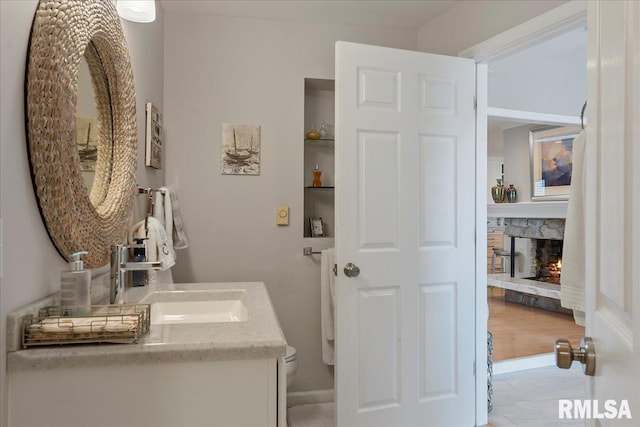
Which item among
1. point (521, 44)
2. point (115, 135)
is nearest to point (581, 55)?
point (521, 44)

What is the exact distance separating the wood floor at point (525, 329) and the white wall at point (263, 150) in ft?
6.45

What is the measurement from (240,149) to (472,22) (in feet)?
5.03

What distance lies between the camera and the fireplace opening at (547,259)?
5.65 metres

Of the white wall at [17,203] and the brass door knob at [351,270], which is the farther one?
the brass door knob at [351,270]

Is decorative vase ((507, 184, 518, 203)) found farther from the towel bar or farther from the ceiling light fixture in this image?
the ceiling light fixture

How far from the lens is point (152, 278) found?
1950 millimetres

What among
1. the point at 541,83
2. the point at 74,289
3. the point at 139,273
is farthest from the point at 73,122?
the point at 541,83

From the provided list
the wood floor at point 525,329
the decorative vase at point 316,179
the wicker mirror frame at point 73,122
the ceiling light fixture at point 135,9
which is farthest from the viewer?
the wood floor at point 525,329

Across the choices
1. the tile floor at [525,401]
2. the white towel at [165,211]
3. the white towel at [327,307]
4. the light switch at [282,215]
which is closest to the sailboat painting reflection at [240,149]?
the light switch at [282,215]

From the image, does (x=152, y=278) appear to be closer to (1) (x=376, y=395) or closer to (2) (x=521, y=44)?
(1) (x=376, y=395)

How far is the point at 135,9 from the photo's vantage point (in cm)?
151

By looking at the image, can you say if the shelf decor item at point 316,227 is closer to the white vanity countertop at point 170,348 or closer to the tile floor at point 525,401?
the tile floor at point 525,401

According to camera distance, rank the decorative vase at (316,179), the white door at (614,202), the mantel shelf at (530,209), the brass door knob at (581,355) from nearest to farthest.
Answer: the white door at (614,202) → the brass door knob at (581,355) → the decorative vase at (316,179) → the mantel shelf at (530,209)

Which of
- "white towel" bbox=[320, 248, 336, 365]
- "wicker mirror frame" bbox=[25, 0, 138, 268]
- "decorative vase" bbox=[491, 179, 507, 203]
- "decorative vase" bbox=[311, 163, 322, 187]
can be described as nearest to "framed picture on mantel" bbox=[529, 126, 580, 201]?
"decorative vase" bbox=[491, 179, 507, 203]
